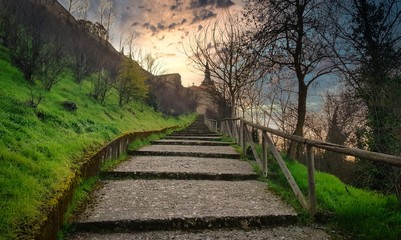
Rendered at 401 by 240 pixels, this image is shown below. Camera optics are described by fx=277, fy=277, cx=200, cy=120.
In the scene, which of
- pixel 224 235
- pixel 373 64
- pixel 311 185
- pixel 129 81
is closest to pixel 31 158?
pixel 224 235

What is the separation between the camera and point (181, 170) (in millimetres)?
6090

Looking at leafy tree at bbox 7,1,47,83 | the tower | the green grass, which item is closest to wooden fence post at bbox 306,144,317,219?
the green grass

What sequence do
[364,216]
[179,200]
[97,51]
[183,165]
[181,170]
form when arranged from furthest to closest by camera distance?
[97,51] < [183,165] < [181,170] < [179,200] < [364,216]

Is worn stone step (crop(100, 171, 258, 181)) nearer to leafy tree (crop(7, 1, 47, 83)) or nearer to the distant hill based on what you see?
leafy tree (crop(7, 1, 47, 83))

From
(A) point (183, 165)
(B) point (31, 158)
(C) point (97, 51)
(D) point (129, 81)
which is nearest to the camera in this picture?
(B) point (31, 158)

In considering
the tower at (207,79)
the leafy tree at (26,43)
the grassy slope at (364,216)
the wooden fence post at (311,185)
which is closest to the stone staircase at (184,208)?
the wooden fence post at (311,185)

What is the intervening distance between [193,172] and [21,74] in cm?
936

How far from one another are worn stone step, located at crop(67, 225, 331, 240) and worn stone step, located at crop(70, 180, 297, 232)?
112 millimetres

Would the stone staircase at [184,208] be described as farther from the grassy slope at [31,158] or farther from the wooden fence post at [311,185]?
the grassy slope at [31,158]

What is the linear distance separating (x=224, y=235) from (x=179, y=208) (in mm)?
848

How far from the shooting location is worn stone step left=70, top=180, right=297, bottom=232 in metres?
3.54

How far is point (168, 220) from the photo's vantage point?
359 cm

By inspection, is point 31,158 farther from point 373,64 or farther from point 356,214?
point 373,64

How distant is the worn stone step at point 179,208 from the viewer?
354cm
